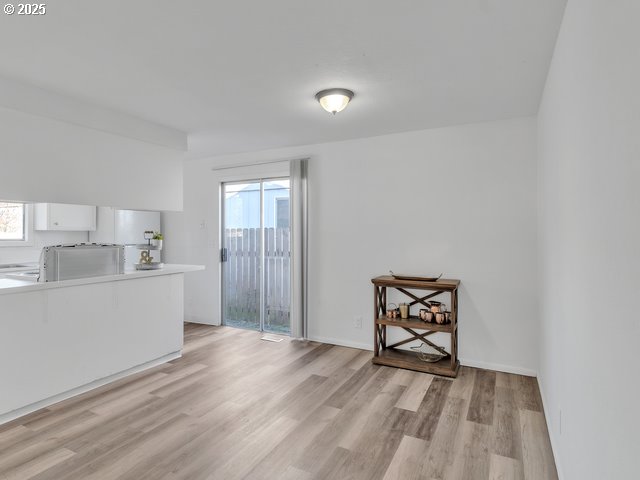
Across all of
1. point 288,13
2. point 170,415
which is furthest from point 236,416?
point 288,13

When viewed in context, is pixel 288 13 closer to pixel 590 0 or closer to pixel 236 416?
pixel 590 0

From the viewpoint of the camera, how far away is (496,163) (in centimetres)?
368

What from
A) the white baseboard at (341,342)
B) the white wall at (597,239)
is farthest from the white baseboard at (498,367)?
the white wall at (597,239)

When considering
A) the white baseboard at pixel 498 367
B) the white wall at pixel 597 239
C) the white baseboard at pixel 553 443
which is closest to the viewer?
the white wall at pixel 597 239

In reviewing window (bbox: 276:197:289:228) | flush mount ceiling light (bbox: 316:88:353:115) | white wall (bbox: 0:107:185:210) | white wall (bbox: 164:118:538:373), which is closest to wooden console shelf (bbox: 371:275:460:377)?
white wall (bbox: 164:118:538:373)

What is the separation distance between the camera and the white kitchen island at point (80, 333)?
2.72m

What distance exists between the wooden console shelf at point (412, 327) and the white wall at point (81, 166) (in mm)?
2503

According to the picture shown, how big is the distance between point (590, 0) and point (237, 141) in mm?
3781

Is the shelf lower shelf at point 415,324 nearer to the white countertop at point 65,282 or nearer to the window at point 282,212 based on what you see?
the window at point 282,212

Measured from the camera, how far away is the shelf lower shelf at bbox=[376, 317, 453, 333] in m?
3.57

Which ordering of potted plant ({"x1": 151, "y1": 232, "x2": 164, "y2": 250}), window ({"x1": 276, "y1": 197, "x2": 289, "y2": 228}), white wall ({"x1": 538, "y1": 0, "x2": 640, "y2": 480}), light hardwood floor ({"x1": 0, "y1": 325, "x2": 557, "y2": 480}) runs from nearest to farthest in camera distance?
white wall ({"x1": 538, "y1": 0, "x2": 640, "y2": 480}), light hardwood floor ({"x1": 0, "y1": 325, "x2": 557, "y2": 480}), potted plant ({"x1": 151, "y1": 232, "x2": 164, "y2": 250}), window ({"x1": 276, "y1": 197, "x2": 289, "y2": 228})

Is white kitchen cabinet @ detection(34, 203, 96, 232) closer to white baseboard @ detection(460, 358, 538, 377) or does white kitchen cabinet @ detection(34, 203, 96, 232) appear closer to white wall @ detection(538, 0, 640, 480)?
white baseboard @ detection(460, 358, 538, 377)

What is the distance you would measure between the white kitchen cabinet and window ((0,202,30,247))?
0.12 meters

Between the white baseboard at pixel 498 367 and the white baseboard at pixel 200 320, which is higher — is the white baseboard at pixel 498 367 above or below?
below
